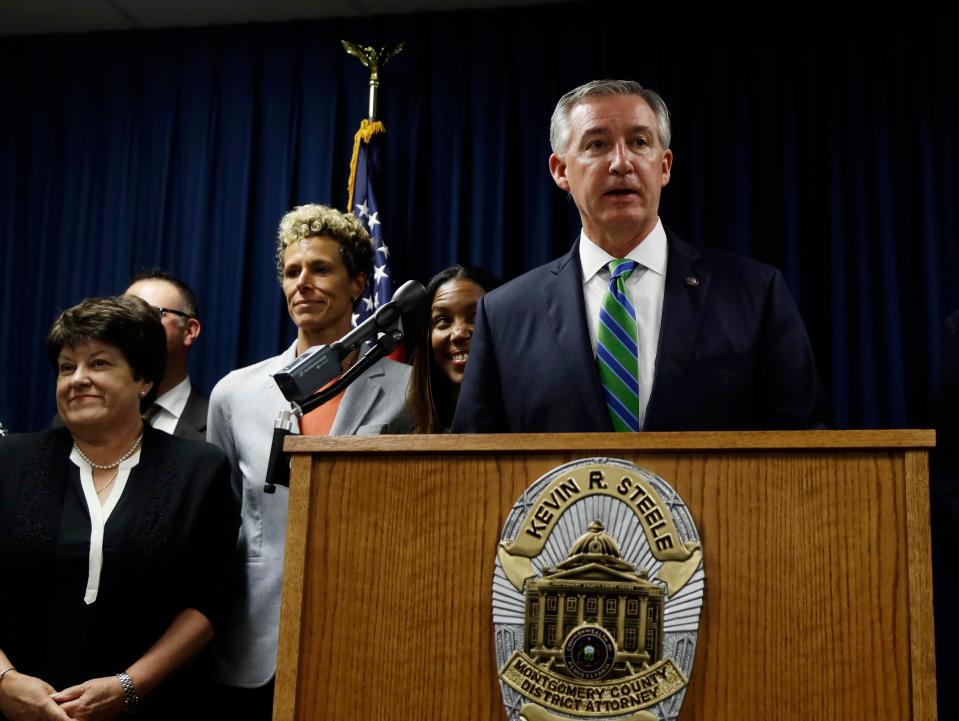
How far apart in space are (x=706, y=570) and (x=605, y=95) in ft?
3.21

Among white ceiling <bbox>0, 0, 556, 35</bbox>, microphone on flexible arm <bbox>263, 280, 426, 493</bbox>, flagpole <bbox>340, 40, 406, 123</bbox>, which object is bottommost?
microphone on flexible arm <bbox>263, 280, 426, 493</bbox>

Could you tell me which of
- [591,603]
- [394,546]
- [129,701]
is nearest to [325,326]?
[129,701]

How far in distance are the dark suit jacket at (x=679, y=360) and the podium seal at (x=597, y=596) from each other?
0.34 metres

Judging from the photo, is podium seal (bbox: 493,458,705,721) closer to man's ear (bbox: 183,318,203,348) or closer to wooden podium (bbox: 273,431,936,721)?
wooden podium (bbox: 273,431,936,721)

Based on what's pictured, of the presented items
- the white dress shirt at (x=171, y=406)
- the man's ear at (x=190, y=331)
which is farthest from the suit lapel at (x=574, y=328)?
the man's ear at (x=190, y=331)

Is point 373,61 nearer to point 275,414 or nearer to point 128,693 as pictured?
point 275,414

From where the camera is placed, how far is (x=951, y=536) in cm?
238

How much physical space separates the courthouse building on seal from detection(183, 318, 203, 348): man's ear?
7.24 feet

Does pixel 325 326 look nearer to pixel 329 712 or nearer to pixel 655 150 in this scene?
pixel 655 150

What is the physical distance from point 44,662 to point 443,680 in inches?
→ 41.5

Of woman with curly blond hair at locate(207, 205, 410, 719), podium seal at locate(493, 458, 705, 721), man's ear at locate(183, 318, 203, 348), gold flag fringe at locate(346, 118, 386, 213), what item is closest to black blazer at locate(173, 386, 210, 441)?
man's ear at locate(183, 318, 203, 348)

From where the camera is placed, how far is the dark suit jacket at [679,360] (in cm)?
158

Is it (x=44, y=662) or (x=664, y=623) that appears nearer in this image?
(x=664, y=623)

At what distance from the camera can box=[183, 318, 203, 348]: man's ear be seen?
126 inches
